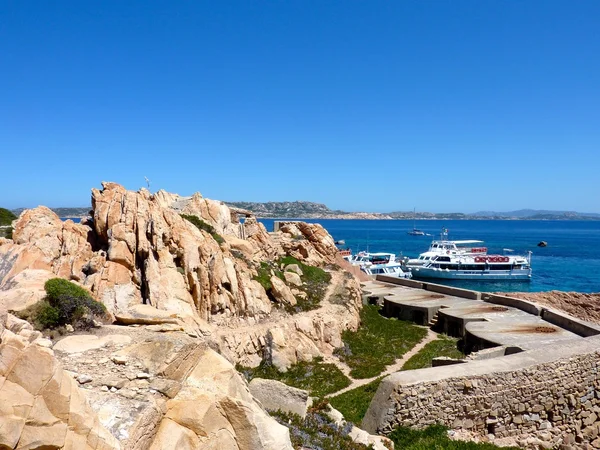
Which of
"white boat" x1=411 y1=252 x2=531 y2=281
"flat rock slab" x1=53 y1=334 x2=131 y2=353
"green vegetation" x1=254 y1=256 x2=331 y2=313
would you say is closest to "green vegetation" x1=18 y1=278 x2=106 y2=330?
"flat rock slab" x1=53 y1=334 x2=131 y2=353

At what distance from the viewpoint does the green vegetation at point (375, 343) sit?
22.7 meters

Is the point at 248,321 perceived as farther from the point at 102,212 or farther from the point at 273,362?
the point at 102,212

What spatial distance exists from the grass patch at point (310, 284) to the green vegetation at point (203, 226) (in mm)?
6047

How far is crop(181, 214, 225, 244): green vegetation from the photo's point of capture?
1119 inches

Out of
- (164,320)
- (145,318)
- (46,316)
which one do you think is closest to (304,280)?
(164,320)

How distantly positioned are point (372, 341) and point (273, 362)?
825cm

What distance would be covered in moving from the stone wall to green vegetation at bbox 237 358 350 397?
5.63 meters

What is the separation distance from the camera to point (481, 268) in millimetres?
71938

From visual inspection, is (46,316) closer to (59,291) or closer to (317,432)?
(59,291)

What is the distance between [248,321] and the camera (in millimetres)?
23234

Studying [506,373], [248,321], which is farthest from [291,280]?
[506,373]

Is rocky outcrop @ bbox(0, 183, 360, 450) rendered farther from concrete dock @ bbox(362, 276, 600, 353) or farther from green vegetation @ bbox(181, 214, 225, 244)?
concrete dock @ bbox(362, 276, 600, 353)

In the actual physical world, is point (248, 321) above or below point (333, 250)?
below

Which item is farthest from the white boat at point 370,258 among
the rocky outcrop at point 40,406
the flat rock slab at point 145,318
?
the rocky outcrop at point 40,406
